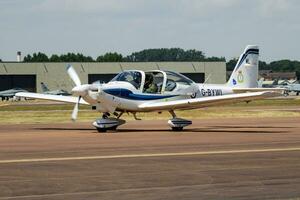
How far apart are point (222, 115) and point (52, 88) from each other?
7198cm

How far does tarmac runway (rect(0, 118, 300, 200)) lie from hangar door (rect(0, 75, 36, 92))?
8948 centimetres

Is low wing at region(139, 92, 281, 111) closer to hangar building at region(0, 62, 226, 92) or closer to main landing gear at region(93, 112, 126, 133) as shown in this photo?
main landing gear at region(93, 112, 126, 133)

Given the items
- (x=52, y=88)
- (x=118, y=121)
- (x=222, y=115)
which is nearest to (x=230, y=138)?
(x=118, y=121)

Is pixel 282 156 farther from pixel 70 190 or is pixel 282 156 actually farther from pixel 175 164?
pixel 70 190

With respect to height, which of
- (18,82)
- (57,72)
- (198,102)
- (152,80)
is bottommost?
(18,82)

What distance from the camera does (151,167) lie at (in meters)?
14.3

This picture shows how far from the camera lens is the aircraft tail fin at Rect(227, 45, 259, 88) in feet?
99.4

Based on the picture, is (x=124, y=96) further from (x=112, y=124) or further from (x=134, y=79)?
(x=112, y=124)

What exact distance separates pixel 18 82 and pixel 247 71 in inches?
3335

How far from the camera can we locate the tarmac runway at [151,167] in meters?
11.2

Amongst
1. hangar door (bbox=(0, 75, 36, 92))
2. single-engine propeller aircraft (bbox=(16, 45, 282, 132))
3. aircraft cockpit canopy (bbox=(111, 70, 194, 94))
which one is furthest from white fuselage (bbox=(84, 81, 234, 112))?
hangar door (bbox=(0, 75, 36, 92))

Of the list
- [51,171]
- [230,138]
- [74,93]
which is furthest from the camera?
[74,93]

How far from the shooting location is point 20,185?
1195 cm

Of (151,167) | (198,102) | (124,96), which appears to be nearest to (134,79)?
(124,96)
